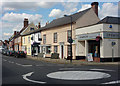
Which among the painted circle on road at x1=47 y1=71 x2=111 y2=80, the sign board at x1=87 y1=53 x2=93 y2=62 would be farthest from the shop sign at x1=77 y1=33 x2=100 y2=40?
the painted circle on road at x1=47 y1=71 x2=111 y2=80

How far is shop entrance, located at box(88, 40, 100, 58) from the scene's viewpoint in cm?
2399

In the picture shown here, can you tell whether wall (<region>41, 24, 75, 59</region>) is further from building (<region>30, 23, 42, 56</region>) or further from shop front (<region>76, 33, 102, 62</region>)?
shop front (<region>76, 33, 102, 62</region>)

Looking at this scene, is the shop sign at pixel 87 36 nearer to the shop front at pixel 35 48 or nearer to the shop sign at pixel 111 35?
the shop sign at pixel 111 35

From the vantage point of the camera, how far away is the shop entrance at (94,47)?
944 inches

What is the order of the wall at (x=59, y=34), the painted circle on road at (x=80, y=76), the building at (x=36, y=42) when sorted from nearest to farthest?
the painted circle on road at (x=80, y=76)
the wall at (x=59, y=34)
the building at (x=36, y=42)

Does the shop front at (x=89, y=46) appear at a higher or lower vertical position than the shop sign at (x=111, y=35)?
lower

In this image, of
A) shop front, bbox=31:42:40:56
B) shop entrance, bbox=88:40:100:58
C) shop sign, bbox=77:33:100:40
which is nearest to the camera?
shop sign, bbox=77:33:100:40

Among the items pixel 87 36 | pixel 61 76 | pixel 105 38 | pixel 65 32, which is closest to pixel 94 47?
pixel 87 36

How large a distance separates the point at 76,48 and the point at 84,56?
1929mm

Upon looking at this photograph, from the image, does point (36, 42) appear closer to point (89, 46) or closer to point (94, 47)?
point (89, 46)

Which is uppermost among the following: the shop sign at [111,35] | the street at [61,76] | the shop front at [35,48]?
the shop sign at [111,35]

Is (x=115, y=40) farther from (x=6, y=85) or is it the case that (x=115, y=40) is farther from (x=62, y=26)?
(x=6, y=85)

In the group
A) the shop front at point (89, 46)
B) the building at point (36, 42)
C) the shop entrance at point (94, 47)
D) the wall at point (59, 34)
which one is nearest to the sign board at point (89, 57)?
the shop front at point (89, 46)

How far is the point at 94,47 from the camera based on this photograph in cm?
2478
